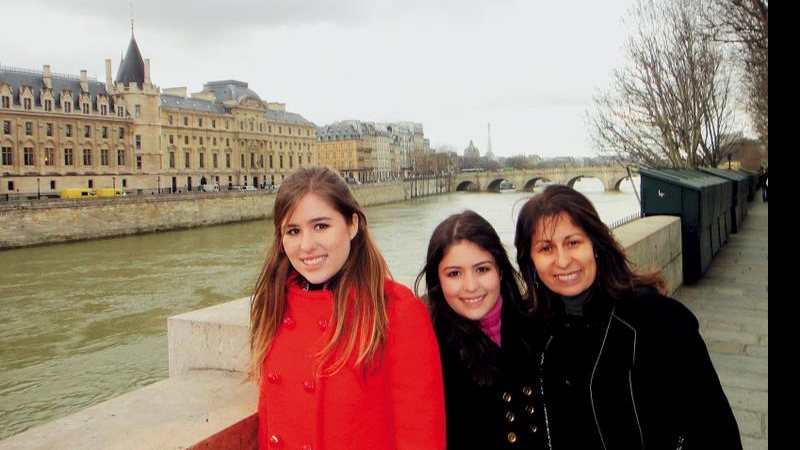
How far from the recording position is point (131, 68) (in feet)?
160

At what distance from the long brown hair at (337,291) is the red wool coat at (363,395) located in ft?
0.12

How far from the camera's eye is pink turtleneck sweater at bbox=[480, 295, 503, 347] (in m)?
1.98

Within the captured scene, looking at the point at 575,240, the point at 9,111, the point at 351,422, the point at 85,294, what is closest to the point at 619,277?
the point at 575,240

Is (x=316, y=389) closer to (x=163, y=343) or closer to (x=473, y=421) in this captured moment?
(x=473, y=421)

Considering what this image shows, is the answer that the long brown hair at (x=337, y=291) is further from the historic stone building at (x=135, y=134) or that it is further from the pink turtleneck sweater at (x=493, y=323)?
the historic stone building at (x=135, y=134)

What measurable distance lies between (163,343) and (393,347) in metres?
10.9

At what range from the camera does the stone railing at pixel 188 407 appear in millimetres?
1616

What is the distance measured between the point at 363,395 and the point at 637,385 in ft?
2.34

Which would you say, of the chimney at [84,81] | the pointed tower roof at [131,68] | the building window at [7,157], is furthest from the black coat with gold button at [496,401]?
the pointed tower roof at [131,68]

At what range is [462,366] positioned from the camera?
183cm

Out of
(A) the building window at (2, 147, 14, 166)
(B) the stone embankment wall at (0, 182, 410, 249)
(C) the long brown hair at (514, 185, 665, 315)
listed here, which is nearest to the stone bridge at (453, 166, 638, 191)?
(B) the stone embankment wall at (0, 182, 410, 249)

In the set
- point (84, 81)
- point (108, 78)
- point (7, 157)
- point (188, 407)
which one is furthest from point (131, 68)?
point (188, 407)

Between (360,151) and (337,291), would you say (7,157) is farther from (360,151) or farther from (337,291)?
(360,151)

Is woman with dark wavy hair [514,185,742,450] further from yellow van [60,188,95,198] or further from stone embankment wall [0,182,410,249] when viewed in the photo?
yellow van [60,188,95,198]
